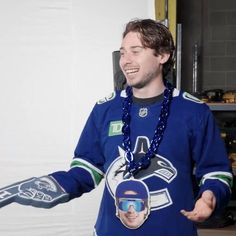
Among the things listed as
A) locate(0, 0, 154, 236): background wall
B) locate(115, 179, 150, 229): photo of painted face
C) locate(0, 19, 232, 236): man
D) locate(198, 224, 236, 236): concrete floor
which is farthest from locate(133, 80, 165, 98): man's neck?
locate(198, 224, 236, 236): concrete floor

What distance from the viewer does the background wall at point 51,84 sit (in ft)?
8.57

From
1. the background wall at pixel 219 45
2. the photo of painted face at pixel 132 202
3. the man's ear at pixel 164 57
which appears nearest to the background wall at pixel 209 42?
the background wall at pixel 219 45

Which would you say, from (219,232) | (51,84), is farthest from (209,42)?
(219,232)

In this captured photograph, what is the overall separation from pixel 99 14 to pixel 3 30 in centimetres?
65

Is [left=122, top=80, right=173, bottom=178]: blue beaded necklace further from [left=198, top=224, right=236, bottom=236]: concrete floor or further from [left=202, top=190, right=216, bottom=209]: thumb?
[left=198, top=224, right=236, bottom=236]: concrete floor

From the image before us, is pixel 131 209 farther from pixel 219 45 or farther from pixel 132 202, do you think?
pixel 219 45

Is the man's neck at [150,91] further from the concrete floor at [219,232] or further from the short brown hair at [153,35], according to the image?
the concrete floor at [219,232]

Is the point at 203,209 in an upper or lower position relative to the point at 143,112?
lower

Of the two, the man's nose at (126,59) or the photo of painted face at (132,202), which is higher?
the man's nose at (126,59)

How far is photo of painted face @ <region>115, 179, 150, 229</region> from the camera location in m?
1.12

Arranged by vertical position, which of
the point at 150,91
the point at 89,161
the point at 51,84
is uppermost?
the point at 150,91

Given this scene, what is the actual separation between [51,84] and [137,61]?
1588mm

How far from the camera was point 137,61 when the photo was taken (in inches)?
46.2

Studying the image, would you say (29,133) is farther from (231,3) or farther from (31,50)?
(231,3)
